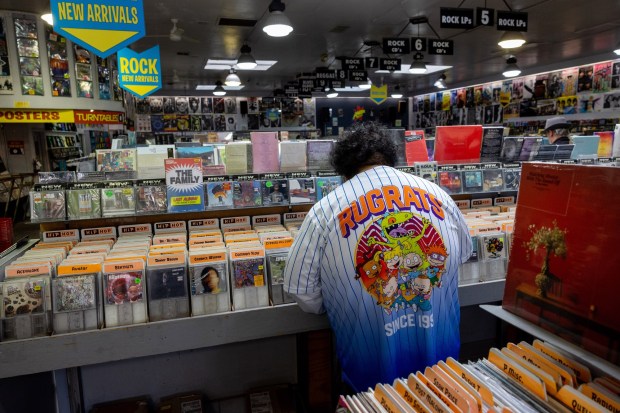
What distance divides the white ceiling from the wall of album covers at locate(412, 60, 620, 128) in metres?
0.42

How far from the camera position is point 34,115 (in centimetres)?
711

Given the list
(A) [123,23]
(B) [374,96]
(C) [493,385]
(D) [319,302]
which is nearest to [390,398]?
(C) [493,385]

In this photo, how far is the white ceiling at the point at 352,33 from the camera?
734 cm

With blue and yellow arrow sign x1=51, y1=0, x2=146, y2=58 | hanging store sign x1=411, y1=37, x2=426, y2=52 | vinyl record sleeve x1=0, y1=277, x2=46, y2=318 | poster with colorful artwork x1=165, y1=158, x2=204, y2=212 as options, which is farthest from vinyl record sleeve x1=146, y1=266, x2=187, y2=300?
hanging store sign x1=411, y1=37, x2=426, y2=52

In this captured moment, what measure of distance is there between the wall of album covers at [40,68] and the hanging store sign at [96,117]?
15 centimetres

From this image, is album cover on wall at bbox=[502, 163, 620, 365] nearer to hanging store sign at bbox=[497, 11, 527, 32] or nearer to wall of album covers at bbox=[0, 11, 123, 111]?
hanging store sign at bbox=[497, 11, 527, 32]

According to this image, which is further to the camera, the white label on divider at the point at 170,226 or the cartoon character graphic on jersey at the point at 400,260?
the white label on divider at the point at 170,226

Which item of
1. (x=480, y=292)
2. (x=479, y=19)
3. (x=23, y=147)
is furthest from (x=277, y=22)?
(x=23, y=147)

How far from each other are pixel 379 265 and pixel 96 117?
764cm

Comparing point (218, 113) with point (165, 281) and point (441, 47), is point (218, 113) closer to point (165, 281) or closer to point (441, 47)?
point (441, 47)

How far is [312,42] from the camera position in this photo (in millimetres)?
10172

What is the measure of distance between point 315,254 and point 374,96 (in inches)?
520

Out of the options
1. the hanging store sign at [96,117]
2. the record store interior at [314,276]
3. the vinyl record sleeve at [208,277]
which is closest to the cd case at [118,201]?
the record store interior at [314,276]

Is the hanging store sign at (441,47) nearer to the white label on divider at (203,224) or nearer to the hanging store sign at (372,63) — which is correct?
the hanging store sign at (372,63)
